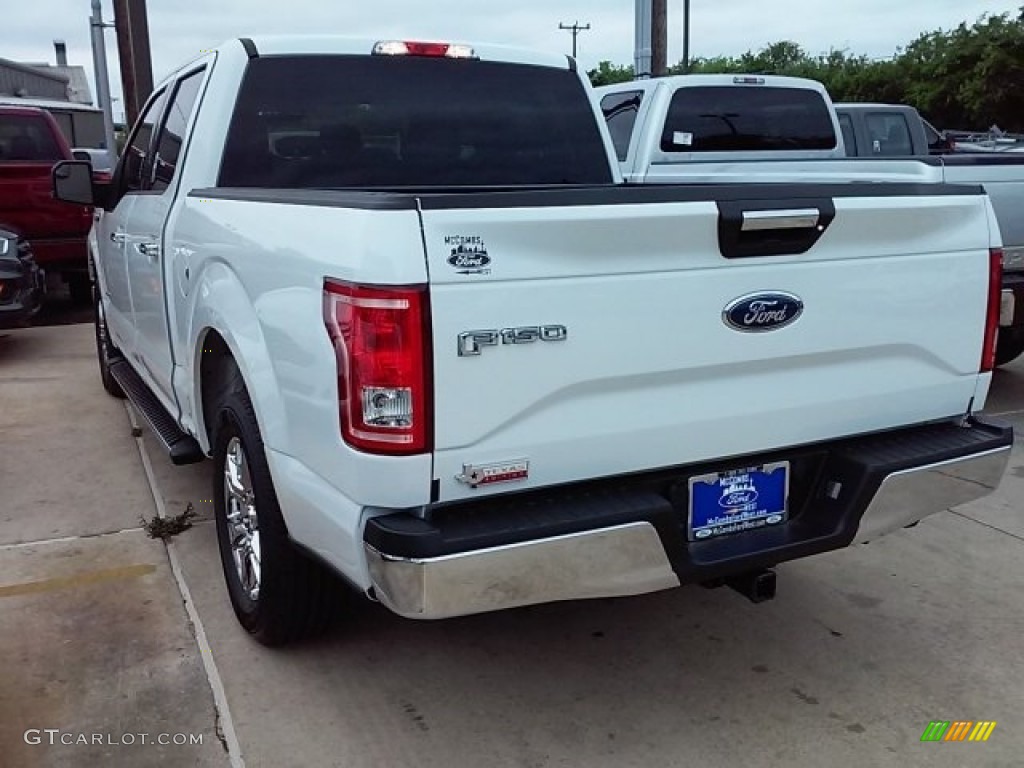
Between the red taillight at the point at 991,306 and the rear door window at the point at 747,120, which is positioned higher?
the rear door window at the point at 747,120

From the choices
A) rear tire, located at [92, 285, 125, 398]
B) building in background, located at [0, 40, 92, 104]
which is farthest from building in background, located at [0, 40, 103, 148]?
rear tire, located at [92, 285, 125, 398]

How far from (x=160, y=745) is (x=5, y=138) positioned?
371 inches

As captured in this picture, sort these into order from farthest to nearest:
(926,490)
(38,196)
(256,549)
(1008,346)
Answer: (38,196) → (1008,346) → (256,549) → (926,490)

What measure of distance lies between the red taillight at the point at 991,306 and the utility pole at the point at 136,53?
13.7m

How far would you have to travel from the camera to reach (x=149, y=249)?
4.48m

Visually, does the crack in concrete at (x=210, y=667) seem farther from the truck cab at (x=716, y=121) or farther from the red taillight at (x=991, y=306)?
the truck cab at (x=716, y=121)

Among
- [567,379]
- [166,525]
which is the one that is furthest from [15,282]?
[567,379]

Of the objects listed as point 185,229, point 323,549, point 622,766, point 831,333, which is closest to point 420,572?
point 323,549

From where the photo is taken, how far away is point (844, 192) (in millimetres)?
2941

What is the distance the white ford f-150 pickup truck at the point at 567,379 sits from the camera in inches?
96.7

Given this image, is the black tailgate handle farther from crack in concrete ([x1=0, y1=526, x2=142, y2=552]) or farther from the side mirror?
the side mirror

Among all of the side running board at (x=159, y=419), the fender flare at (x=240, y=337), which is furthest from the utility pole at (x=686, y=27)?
the fender flare at (x=240, y=337)

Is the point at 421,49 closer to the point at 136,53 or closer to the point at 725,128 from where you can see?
the point at 725,128

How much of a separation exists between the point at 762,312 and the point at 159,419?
9.91ft
